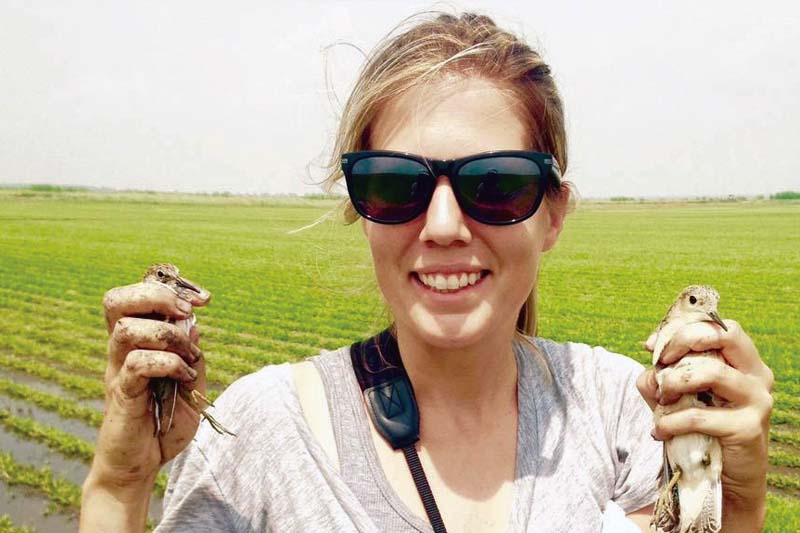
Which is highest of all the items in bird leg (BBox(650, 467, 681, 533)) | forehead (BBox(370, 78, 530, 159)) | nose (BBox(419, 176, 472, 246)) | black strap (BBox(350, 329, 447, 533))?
forehead (BBox(370, 78, 530, 159))

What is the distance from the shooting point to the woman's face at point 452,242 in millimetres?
1710

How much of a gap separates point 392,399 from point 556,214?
2.68 ft

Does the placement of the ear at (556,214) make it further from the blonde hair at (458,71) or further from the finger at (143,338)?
the finger at (143,338)

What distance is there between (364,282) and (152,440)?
111 cm

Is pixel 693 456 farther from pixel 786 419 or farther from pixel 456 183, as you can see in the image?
pixel 786 419

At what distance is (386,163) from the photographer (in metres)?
1.74

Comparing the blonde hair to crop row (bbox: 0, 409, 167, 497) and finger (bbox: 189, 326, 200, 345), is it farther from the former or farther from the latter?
crop row (bbox: 0, 409, 167, 497)

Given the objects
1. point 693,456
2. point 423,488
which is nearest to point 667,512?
point 693,456

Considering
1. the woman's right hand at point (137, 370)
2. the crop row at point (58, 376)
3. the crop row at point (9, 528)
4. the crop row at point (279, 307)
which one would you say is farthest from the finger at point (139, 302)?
the crop row at point (279, 307)

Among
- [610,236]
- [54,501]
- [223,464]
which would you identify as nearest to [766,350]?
[54,501]

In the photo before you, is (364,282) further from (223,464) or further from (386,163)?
(223,464)

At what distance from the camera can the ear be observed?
2.03 metres

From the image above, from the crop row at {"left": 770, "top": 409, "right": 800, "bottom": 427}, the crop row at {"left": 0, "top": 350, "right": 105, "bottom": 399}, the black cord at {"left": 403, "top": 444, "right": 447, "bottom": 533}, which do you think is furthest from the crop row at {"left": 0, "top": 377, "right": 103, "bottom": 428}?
the crop row at {"left": 770, "top": 409, "right": 800, "bottom": 427}

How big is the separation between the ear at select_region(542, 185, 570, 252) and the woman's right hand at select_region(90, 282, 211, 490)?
3.76 ft
